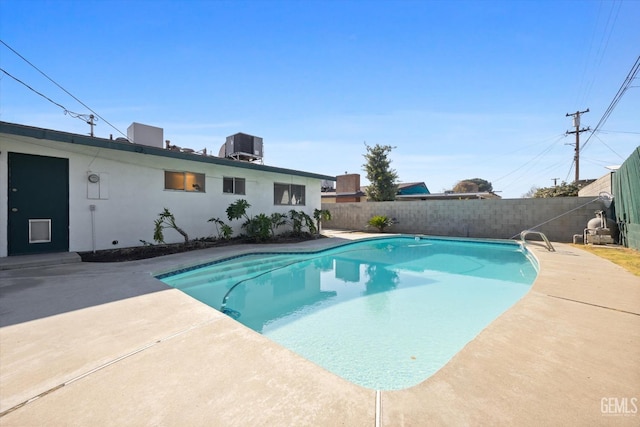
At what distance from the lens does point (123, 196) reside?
24.5 feet

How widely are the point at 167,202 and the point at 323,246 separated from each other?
5128mm

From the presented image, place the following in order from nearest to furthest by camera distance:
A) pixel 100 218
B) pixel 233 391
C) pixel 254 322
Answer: pixel 233 391
pixel 254 322
pixel 100 218

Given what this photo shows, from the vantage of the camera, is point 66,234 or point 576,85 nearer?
point 66,234

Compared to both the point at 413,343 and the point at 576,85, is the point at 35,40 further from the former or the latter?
the point at 576,85

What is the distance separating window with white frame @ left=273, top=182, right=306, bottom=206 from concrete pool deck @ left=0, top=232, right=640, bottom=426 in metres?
8.56

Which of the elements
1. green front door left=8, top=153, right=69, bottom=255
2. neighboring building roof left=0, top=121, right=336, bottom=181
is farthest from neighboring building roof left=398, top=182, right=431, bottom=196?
green front door left=8, top=153, right=69, bottom=255

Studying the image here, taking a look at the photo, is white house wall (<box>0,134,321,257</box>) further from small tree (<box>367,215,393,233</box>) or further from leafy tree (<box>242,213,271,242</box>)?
small tree (<box>367,215,393,233</box>)

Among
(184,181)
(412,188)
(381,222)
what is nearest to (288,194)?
(184,181)

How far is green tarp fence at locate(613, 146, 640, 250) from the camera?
6.81 metres

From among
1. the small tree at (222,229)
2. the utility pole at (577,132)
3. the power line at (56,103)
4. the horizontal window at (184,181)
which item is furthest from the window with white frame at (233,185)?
the utility pole at (577,132)

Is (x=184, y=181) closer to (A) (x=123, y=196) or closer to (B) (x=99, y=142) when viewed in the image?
(A) (x=123, y=196)

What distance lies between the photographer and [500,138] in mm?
15438

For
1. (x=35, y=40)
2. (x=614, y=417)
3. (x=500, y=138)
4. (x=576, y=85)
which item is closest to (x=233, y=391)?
(x=614, y=417)

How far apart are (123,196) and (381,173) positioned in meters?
15.1
